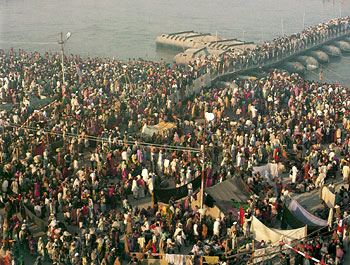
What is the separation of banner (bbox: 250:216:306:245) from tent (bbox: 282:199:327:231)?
1.05 metres

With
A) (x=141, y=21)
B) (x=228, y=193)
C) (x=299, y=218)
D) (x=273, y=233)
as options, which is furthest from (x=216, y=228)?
(x=141, y=21)

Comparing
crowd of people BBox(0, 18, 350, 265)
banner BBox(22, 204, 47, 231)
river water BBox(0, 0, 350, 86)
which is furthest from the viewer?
river water BBox(0, 0, 350, 86)

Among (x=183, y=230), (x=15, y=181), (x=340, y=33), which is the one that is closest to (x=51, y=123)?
(x=15, y=181)

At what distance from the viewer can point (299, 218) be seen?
18141 mm

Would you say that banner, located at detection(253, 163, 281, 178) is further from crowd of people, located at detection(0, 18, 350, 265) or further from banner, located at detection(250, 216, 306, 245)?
banner, located at detection(250, 216, 306, 245)

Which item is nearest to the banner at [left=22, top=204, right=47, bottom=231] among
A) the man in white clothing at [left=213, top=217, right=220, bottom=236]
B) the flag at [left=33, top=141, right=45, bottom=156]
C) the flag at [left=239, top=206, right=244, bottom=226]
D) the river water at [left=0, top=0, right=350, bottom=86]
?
the flag at [left=33, top=141, right=45, bottom=156]

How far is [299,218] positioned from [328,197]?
2.31 meters

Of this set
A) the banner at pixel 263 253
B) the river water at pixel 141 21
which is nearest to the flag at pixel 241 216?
the banner at pixel 263 253

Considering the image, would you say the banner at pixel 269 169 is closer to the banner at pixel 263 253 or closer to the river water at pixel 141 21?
the banner at pixel 263 253

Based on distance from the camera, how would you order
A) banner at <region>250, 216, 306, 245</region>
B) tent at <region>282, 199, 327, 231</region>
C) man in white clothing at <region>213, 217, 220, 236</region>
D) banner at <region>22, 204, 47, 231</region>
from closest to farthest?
banner at <region>250, 216, 306, 245</region>, man in white clothing at <region>213, 217, 220, 236</region>, tent at <region>282, 199, 327, 231</region>, banner at <region>22, 204, 47, 231</region>

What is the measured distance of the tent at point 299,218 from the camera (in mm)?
17703

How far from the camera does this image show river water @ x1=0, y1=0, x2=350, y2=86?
72.4m

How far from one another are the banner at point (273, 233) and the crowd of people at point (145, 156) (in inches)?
14.9

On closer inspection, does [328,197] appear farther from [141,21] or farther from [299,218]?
[141,21]
